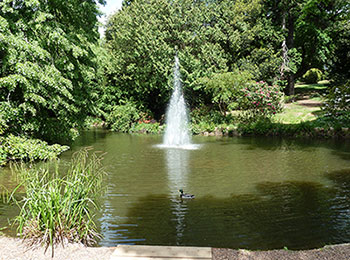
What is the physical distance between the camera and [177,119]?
68.9 feet

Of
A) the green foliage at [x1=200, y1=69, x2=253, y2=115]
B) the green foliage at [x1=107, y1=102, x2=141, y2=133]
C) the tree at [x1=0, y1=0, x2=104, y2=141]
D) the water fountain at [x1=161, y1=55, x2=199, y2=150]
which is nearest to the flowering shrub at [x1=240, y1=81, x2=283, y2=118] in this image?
the green foliage at [x1=200, y1=69, x2=253, y2=115]

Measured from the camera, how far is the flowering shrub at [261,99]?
19219 mm

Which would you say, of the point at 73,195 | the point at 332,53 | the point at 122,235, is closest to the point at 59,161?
the point at 122,235

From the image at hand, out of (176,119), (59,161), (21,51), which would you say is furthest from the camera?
(176,119)

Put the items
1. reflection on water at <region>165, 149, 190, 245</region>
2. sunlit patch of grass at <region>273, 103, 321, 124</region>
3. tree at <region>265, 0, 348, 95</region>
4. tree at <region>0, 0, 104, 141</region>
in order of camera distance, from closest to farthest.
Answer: reflection on water at <region>165, 149, 190, 245</region> < tree at <region>0, 0, 104, 141</region> < sunlit patch of grass at <region>273, 103, 321, 124</region> < tree at <region>265, 0, 348, 95</region>

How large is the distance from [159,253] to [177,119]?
17.8 metres

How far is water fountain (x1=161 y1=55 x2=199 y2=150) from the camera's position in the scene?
1699 centimetres

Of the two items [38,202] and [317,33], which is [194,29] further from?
[38,202]

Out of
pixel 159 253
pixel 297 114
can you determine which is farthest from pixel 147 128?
pixel 159 253

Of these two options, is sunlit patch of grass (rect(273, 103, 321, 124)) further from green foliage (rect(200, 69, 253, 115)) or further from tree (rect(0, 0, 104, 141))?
tree (rect(0, 0, 104, 141))

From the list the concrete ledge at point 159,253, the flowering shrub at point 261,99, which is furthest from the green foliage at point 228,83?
the concrete ledge at point 159,253

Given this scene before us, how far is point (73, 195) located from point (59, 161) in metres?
7.54

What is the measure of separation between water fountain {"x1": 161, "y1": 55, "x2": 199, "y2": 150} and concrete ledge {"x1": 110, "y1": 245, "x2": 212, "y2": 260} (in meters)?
Result: 12.1

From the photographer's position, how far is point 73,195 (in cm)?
398
